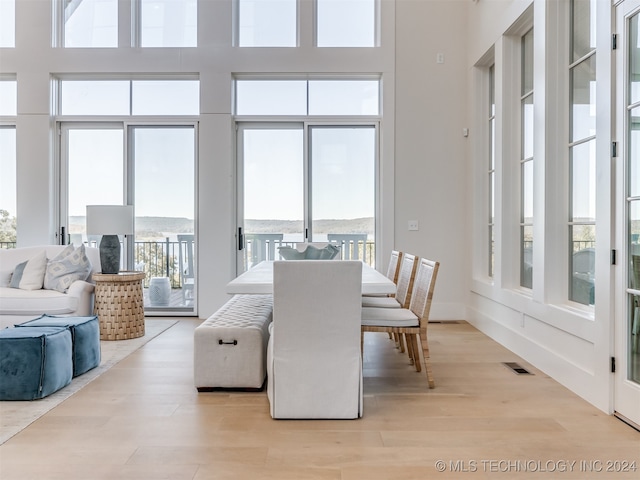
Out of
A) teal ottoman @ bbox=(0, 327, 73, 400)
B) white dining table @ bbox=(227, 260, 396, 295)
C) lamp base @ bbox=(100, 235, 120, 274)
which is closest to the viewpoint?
white dining table @ bbox=(227, 260, 396, 295)

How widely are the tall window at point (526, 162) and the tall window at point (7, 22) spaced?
573cm

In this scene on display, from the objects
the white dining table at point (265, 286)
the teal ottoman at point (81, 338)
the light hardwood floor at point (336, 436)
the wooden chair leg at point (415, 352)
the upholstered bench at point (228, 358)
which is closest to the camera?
the light hardwood floor at point (336, 436)

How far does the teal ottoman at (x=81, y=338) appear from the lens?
3080 mm

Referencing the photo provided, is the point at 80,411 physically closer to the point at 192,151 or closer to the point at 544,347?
the point at 544,347

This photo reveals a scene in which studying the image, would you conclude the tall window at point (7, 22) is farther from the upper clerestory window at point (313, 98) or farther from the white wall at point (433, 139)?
the white wall at point (433, 139)

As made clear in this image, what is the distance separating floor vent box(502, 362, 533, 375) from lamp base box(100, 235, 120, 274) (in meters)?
3.61

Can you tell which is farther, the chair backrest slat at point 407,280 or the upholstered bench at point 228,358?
the chair backrest slat at point 407,280

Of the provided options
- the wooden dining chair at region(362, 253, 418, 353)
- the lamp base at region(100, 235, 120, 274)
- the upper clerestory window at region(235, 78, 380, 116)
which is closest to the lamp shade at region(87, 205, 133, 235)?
the lamp base at region(100, 235, 120, 274)

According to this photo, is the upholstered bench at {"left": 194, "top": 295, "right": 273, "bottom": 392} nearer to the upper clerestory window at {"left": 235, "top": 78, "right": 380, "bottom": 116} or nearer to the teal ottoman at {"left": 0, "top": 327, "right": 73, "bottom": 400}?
the teal ottoman at {"left": 0, "top": 327, "right": 73, "bottom": 400}

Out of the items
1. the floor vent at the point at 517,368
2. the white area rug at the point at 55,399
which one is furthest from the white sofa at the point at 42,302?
the floor vent at the point at 517,368

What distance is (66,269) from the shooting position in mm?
4332

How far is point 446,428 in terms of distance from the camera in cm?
228

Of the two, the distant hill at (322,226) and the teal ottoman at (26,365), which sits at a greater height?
the distant hill at (322,226)

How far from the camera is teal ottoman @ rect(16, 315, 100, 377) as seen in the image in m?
3.08
